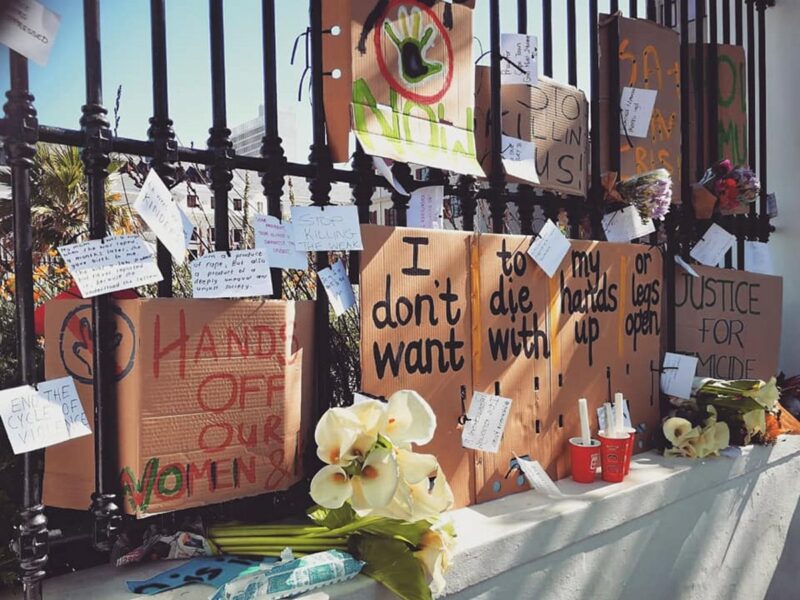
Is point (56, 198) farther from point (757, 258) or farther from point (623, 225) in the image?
point (757, 258)

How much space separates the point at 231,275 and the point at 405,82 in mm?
789

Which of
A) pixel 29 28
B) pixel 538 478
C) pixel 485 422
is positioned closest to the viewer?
pixel 29 28

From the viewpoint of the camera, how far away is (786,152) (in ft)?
12.9

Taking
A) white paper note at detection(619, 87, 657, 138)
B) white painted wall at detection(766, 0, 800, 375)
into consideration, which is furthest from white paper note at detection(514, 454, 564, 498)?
white painted wall at detection(766, 0, 800, 375)

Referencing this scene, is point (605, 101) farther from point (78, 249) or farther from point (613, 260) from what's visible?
point (78, 249)

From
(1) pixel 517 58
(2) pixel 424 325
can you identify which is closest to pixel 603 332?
(2) pixel 424 325

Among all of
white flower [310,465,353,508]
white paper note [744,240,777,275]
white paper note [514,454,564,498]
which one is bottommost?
white paper note [514,454,564,498]

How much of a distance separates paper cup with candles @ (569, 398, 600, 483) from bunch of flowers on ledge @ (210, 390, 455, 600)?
2.90 feet

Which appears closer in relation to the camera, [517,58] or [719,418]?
[517,58]

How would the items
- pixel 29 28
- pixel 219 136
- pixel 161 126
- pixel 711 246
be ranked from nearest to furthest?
pixel 29 28
pixel 161 126
pixel 219 136
pixel 711 246

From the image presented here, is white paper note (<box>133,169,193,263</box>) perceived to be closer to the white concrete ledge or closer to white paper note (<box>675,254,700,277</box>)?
the white concrete ledge

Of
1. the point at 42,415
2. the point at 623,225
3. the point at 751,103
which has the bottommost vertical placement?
the point at 42,415

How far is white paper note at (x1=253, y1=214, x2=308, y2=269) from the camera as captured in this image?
173 centimetres

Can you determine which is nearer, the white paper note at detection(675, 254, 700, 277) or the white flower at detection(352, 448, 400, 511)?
the white flower at detection(352, 448, 400, 511)
